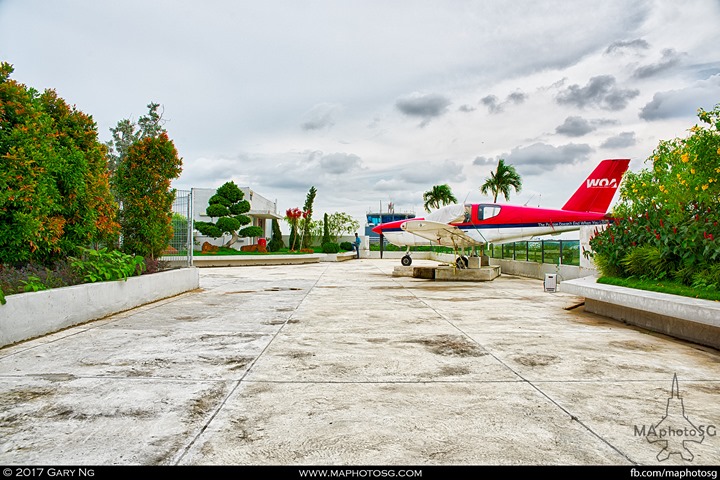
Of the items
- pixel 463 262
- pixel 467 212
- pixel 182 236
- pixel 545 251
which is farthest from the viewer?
pixel 467 212

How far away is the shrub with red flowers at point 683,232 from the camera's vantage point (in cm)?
542

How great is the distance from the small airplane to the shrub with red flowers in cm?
674

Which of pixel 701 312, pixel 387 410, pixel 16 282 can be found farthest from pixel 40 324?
pixel 701 312

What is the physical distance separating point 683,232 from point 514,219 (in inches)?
392

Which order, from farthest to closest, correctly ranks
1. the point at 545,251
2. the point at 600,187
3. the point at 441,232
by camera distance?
the point at 600,187, the point at 441,232, the point at 545,251

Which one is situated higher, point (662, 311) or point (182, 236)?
point (182, 236)

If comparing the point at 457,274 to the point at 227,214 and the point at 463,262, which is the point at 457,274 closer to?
the point at 463,262

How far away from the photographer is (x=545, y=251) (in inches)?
597

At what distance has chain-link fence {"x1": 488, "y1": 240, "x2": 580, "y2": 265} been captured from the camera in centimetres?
1332

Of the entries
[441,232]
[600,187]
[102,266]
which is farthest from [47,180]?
[600,187]

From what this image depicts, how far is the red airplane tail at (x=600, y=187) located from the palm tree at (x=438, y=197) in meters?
28.0

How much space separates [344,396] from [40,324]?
420 centimetres

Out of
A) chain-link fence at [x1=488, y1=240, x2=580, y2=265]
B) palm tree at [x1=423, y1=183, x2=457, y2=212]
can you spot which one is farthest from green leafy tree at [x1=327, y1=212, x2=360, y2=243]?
chain-link fence at [x1=488, y1=240, x2=580, y2=265]

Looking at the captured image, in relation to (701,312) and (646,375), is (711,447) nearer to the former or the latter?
(646,375)
